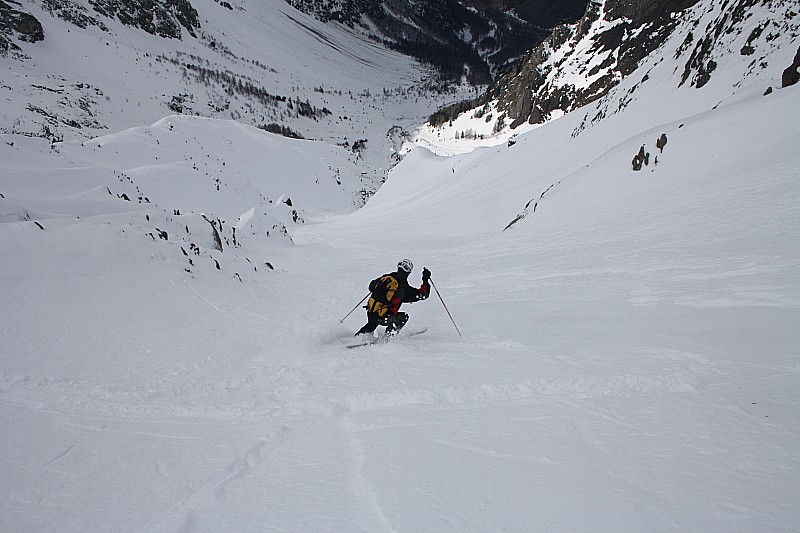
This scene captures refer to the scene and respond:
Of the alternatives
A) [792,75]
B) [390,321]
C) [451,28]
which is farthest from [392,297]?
[451,28]

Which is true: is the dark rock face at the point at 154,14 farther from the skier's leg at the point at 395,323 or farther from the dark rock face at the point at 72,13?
the skier's leg at the point at 395,323

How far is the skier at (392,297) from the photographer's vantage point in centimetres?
553

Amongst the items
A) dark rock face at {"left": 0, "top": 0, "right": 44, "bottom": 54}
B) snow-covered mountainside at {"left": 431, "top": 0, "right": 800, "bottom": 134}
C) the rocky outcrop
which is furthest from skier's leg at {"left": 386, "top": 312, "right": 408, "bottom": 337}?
dark rock face at {"left": 0, "top": 0, "right": 44, "bottom": 54}

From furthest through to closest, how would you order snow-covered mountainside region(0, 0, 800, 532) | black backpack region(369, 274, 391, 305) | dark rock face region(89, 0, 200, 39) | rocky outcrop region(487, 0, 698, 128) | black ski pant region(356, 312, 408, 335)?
dark rock face region(89, 0, 200, 39), rocky outcrop region(487, 0, 698, 128), black ski pant region(356, 312, 408, 335), black backpack region(369, 274, 391, 305), snow-covered mountainside region(0, 0, 800, 532)

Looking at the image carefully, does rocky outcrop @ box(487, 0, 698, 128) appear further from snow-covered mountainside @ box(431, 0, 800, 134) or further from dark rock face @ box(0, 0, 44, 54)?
dark rock face @ box(0, 0, 44, 54)

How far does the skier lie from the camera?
218 inches

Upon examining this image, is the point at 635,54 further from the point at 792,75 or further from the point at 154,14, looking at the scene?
the point at 154,14

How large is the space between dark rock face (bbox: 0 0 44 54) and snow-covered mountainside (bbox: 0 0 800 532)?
3857cm

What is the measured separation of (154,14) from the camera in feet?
210

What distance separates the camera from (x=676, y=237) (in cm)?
674

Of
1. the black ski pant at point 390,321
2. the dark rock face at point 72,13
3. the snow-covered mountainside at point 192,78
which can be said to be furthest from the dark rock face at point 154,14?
the black ski pant at point 390,321

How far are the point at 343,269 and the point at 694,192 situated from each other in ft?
27.6

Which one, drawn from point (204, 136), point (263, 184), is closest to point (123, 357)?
point (263, 184)

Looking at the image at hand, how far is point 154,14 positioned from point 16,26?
29510mm
